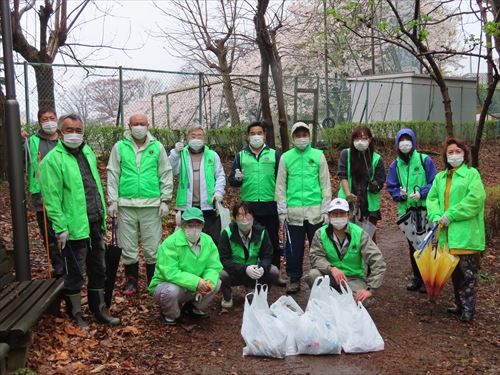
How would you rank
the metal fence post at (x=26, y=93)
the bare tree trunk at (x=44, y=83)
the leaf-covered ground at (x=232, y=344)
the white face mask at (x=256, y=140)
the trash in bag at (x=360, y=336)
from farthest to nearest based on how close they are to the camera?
1. the bare tree trunk at (x=44, y=83)
2. the metal fence post at (x=26, y=93)
3. the white face mask at (x=256, y=140)
4. the trash in bag at (x=360, y=336)
5. the leaf-covered ground at (x=232, y=344)

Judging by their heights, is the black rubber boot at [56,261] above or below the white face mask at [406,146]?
below

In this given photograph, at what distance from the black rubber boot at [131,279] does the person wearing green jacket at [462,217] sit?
2958 mm

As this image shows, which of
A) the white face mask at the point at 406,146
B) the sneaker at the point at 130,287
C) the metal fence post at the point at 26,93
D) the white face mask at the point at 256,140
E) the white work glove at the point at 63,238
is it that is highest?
the metal fence post at the point at 26,93

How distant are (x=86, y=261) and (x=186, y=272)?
33.9 inches

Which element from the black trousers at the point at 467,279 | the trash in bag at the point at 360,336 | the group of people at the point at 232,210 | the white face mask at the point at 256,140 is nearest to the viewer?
the trash in bag at the point at 360,336

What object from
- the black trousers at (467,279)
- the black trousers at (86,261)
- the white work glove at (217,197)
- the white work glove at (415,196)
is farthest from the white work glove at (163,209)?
the black trousers at (467,279)

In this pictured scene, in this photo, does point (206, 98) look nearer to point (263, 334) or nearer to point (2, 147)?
point (2, 147)

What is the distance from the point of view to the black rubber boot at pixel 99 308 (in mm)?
4758

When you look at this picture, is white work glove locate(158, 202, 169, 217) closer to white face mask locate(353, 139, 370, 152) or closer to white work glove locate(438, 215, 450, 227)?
white face mask locate(353, 139, 370, 152)

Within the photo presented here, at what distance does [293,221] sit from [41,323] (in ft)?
8.49

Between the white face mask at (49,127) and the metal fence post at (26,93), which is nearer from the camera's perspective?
the white face mask at (49,127)

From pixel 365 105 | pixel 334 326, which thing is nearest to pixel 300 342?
pixel 334 326

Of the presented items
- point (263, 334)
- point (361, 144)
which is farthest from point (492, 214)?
point (263, 334)

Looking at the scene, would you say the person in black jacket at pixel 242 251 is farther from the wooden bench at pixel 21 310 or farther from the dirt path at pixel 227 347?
the wooden bench at pixel 21 310
